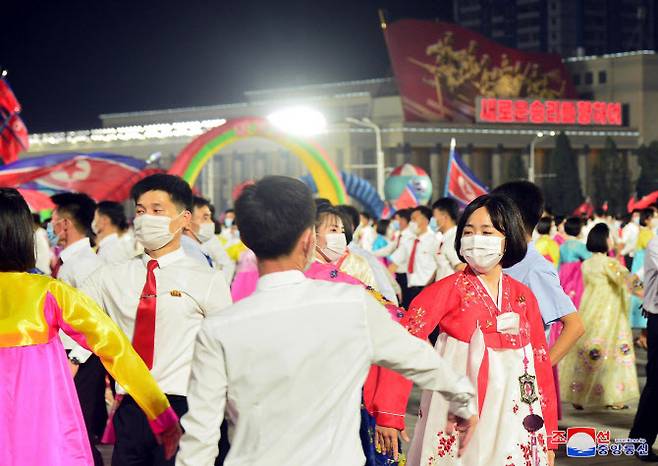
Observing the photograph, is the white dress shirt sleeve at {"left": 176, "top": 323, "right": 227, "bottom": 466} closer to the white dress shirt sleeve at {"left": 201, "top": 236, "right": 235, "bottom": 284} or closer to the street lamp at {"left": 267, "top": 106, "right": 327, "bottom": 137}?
the white dress shirt sleeve at {"left": 201, "top": 236, "right": 235, "bottom": 284}

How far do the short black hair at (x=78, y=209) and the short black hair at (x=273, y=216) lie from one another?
15.5 ft

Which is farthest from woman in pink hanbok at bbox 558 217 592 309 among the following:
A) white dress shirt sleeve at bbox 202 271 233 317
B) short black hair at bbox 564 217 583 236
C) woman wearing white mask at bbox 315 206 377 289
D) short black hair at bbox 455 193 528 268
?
white dress shirt sleeve at bbox 202 271 233 317

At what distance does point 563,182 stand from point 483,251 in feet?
235

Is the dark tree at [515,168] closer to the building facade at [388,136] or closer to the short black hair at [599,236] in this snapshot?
the building facade at [388,136]

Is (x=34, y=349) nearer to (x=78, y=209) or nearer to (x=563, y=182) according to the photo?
(x=78, y=209)

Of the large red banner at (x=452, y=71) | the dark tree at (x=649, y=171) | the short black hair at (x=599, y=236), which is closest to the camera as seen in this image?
the short black hair at (x=599, y=236)

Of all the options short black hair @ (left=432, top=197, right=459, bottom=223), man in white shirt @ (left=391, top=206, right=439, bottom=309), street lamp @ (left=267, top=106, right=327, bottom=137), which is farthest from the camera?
street lamp @ (left=267, top=106, right=327, bottom=137)

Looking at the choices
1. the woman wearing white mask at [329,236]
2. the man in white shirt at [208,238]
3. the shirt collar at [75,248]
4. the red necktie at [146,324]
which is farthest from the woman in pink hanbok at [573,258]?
the red necktie at [146,324]

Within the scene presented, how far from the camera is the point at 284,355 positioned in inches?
129

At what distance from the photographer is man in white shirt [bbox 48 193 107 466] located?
698cm

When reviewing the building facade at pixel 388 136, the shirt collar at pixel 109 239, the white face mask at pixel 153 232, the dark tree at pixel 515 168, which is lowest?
the shirt collar at pixel 109 239

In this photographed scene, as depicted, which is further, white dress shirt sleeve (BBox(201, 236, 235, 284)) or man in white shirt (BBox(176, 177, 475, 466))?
white dress shirt sleeve (BBox(201, 236, 235, 284))

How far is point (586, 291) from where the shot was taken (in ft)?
38.5

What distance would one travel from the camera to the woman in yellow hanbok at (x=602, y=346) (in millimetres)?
11156
